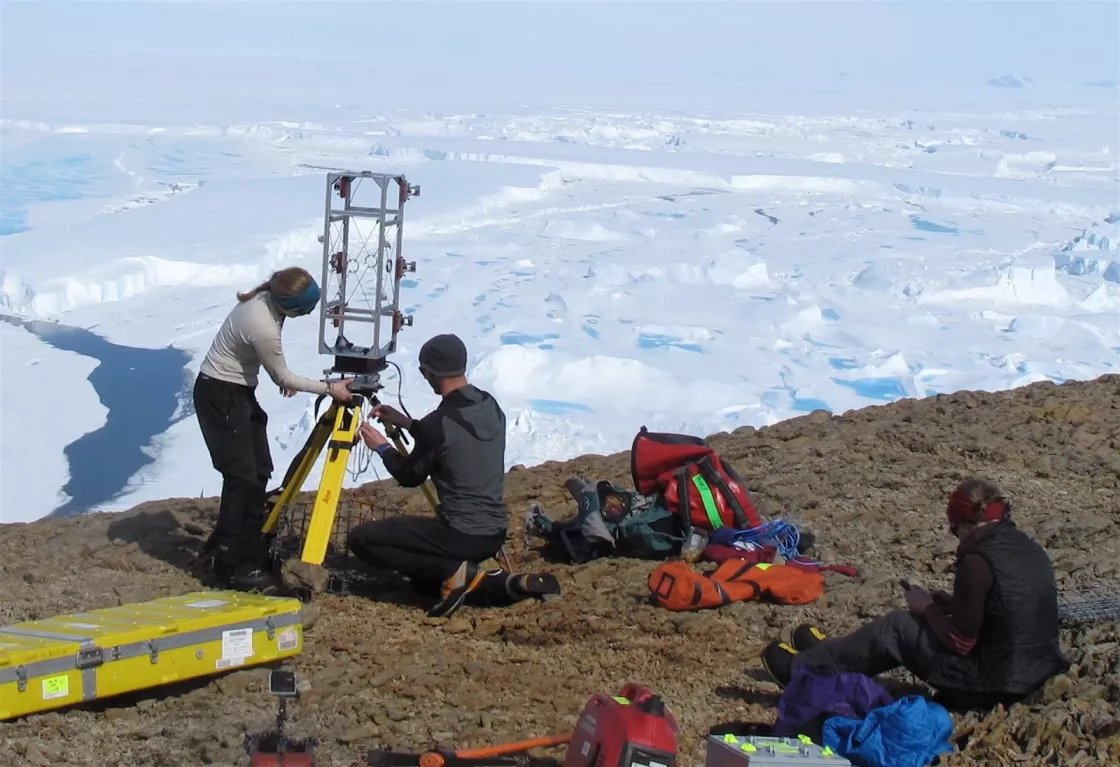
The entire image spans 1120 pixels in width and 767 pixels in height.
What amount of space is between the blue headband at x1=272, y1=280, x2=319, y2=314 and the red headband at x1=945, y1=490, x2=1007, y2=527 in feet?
7.68

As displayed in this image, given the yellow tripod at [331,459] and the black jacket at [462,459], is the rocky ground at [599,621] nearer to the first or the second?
the yellow tripod at [331,459]

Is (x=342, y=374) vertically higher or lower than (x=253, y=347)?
lower

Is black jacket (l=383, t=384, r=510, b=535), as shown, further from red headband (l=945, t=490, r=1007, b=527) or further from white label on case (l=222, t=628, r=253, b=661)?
red headband (l=945, t=490, r=1007, b=527)

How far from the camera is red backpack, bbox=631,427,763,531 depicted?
544cm

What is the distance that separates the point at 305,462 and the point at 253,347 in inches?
19.8

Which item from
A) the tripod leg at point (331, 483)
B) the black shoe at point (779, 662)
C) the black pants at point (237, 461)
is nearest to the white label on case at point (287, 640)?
the tripod leg at point (331, 483)

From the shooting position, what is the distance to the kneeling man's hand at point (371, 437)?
4.66m

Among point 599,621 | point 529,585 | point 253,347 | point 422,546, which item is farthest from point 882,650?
point 253,347

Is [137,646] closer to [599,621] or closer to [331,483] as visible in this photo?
[331,483]

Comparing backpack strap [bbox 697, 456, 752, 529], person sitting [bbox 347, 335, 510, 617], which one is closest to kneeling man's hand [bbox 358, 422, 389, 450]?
person sitting [bbox 347, 335, 510, 617]

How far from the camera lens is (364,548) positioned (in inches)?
194

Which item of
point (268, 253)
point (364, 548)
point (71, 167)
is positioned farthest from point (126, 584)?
point (71, 167)

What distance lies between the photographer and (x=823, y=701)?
3471 millimetres

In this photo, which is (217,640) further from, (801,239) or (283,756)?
(801,239)
